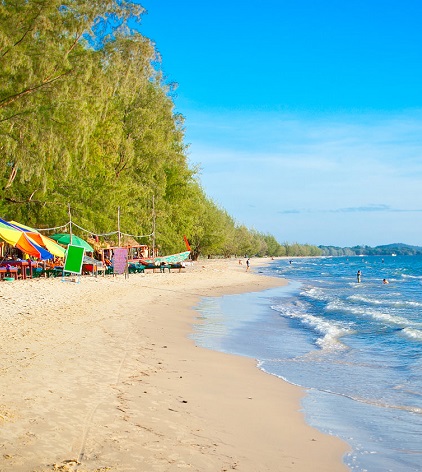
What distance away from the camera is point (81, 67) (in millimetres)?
18672

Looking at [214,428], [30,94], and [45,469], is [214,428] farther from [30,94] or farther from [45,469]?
[30,94]

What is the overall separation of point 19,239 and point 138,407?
15.2 metres

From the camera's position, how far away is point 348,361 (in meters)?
9.80

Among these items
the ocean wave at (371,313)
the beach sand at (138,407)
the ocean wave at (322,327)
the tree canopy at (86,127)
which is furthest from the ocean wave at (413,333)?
the tree canopy at (86,127)

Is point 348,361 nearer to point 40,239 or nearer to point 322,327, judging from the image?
point 322,327

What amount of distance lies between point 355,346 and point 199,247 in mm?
54740

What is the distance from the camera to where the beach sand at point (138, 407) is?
165 inches

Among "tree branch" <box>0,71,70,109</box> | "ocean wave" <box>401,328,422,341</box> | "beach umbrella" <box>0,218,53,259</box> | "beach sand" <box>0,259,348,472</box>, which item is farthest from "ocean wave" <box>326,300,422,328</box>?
"tree branch" <box>0,71,70,109</box>

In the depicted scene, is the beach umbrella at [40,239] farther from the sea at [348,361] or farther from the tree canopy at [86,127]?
the sea at [348,361]

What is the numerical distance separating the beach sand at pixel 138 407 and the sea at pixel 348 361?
0.37 meters

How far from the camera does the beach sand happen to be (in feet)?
13.7

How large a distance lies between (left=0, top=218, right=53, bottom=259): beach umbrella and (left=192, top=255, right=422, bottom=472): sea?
684 cm

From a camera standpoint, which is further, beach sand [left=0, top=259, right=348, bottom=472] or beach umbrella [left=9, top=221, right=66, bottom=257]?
beach umbrella [left=9, top=221, right=66, bottom=257]

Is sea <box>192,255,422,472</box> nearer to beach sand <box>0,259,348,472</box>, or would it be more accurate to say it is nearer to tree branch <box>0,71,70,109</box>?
beach sand <box>0,259,348,472</box>
